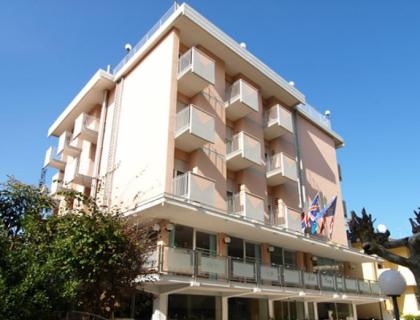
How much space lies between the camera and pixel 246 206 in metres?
19.6

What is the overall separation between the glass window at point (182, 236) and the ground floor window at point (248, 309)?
3.88 meters

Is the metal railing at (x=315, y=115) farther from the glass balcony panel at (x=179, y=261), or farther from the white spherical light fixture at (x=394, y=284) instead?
the white spherical light fixture at (x=394, y=284)

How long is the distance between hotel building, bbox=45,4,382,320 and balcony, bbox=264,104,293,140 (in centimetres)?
8

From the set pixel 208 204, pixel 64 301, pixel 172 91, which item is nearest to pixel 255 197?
pixel 208 204

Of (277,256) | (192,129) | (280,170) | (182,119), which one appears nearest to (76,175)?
(182,119)

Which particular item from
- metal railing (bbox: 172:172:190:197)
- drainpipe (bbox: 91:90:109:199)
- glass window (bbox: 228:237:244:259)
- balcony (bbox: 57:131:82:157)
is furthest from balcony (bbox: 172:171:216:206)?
balcony (bbox: 57:131:82:157)

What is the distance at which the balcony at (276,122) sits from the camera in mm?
24011

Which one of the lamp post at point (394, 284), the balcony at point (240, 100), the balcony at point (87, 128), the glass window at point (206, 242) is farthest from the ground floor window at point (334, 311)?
the balcony at point (87, 128)

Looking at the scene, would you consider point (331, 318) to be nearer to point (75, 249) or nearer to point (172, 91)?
point (172, 91)

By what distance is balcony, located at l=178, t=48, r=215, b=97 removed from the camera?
19.4m

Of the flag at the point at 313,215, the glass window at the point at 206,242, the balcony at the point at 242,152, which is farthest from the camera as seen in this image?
the flag at the point at 313,215

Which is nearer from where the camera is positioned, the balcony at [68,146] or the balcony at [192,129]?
the balcony at [192,129]

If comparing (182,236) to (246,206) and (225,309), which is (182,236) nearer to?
(246,206)

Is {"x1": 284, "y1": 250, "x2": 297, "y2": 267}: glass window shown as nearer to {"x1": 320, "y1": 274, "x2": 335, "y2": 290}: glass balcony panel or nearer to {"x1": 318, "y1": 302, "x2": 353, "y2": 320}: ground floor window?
{"x1": 320, "y1": 274, "x2": 335, "y2": 290}: glass balcony panel
